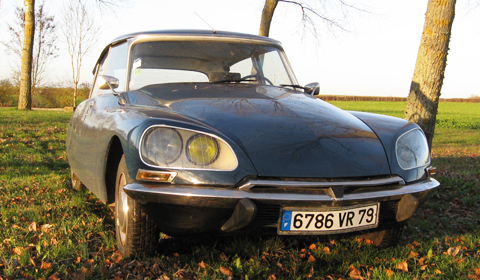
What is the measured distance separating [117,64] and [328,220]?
8.47 ft

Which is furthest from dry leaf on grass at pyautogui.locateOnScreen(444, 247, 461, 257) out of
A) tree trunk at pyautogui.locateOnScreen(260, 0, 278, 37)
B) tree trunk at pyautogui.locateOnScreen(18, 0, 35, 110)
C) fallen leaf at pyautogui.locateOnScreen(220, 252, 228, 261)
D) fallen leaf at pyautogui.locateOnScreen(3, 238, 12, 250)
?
tree trunk at pyautogui.locateOnScreen(18, 0, 35, 110)

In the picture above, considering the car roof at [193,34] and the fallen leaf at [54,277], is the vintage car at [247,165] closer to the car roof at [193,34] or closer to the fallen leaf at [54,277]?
the fallen leaf at [54,277]

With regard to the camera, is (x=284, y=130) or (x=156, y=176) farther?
(x=284, y=130)

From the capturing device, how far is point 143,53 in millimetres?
3820

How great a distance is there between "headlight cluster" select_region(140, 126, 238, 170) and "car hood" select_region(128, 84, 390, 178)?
0.40 feet

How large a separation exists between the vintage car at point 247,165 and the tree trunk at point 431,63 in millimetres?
2926

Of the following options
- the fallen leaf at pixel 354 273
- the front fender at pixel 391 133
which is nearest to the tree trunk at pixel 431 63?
the front fender at pixel 391 133

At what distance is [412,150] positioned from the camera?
3082mm

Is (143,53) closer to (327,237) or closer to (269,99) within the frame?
(269,99)

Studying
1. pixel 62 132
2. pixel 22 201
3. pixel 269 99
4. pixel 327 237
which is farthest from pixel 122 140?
pixel 62 132

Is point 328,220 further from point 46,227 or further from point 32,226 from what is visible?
point 32,226

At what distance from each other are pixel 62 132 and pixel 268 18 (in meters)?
6.27

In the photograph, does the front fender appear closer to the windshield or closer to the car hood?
the car hood

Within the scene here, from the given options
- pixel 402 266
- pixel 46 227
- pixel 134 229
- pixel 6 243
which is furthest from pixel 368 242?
pixel 6 243
